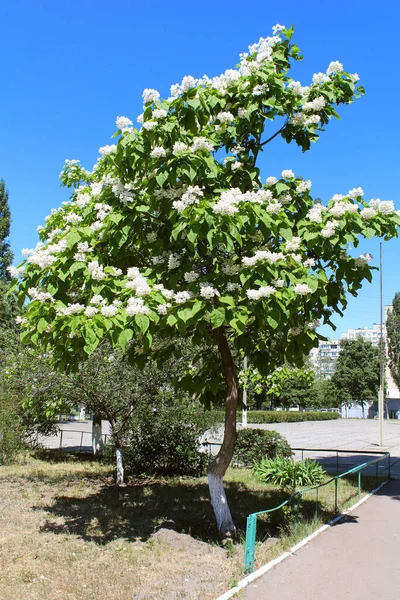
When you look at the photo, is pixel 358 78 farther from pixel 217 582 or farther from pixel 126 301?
pixel 217 582

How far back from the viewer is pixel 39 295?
588 cm

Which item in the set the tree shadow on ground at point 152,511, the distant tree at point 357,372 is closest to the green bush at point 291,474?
the tree shadow on ground at point 152,511

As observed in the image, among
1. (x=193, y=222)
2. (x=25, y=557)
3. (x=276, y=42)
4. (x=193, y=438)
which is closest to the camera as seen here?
(x=193, y=222)

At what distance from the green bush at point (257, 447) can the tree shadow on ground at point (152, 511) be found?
318cm

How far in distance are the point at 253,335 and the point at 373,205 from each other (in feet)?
7.84

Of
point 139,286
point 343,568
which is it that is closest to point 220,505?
point 343,568

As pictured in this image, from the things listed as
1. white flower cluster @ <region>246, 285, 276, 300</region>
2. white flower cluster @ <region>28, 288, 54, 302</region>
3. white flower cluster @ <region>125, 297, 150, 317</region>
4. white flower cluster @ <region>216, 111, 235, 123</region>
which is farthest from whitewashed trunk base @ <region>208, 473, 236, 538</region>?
white flower cluster @ <region>216, 111, 235, 123</region>

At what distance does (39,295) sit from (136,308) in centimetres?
125

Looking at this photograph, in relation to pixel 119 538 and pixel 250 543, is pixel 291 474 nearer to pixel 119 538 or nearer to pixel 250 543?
pixel 119 538

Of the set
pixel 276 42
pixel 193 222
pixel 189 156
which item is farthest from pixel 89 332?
pixel 276 42

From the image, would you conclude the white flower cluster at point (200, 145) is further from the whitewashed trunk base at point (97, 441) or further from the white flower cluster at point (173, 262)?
the whitewashed trunk base at point (97, 441)

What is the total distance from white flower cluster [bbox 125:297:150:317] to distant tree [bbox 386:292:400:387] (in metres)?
75.8

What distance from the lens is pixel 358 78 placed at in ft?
24.6

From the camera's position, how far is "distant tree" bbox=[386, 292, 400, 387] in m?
75.9
